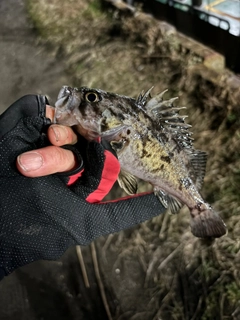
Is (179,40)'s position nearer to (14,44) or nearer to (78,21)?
(78,21)

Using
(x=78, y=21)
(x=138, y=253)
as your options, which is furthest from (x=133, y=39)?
(x=138, y=253)

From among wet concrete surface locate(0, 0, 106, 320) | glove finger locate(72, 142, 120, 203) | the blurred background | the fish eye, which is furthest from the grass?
the fish eye

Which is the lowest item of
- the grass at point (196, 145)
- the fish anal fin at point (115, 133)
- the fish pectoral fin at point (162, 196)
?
the grass at point (196, 145)

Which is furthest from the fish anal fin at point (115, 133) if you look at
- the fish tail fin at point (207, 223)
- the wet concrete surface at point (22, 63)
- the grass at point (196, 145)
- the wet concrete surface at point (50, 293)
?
the wet concrete surface at point (22, 63)

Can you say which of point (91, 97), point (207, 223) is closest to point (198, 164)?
point (207, 223)

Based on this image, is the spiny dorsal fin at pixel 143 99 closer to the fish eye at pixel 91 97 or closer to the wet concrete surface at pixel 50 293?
the fish eye at pixel 91 97

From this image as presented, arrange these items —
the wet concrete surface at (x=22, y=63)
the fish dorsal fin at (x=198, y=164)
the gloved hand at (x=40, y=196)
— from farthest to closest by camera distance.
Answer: the wet concrete surface at (x=22, y=63) < the fish dorsal fin at (x=198, y=164) < the gloved hand at (x=40, y=196)
